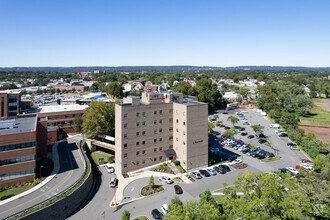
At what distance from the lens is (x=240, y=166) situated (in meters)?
50.5

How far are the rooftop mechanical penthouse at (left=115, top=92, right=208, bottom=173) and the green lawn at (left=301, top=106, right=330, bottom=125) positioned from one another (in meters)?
72.0

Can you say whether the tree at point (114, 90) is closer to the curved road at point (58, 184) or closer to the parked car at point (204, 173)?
the curved road at point (58, 184)

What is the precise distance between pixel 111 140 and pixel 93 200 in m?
22.2

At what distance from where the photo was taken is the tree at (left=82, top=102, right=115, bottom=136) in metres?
61.4

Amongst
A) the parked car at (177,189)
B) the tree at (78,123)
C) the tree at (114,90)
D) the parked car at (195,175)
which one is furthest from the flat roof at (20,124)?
the tree at (114,90)

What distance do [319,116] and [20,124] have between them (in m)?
120

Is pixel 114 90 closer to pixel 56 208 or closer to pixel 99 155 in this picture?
pixel 99 155

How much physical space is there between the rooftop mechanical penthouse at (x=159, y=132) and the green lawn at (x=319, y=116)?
2833 inches

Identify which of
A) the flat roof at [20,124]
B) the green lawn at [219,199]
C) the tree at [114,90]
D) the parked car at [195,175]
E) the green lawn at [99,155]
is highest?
the tree at [114,90]

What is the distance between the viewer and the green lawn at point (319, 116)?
93125 millimetres

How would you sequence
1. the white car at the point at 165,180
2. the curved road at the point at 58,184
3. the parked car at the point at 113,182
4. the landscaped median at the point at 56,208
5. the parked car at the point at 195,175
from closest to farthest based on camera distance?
the landscaped median at the point at 56,208, the curved road at the point at 58,184, the parked car at the point at 113,182, the white car at the point at 165,180, the parked car at the point at 195,175

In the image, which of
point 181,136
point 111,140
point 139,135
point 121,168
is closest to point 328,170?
point 181,136

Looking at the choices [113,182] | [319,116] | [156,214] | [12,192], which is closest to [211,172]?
[156,214]

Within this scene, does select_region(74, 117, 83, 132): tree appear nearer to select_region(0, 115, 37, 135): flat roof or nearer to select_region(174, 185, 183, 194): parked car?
select_region(0, 115, 37, 135): flat roof
